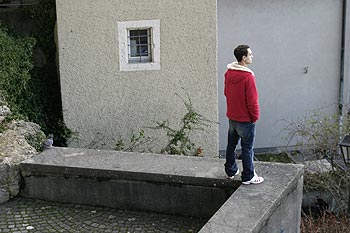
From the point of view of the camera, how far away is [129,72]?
7.82 metres

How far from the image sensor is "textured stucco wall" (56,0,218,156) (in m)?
7.68

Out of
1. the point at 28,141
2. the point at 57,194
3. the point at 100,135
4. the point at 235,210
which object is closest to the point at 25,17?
the point at 100,135

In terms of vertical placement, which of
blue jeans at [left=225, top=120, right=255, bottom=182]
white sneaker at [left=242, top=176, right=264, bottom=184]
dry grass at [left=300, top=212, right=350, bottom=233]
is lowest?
dry grass at [left=300, top=212, right=350, bottom=233]

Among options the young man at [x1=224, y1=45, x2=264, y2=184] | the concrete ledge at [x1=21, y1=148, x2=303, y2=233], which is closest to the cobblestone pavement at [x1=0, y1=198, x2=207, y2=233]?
the concrete ledge at [x1=21, y1=148, x2=303, y2=233]

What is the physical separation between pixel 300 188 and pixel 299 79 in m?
5.96

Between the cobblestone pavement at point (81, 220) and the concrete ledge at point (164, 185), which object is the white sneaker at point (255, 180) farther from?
the cobblestone pavement at point (81, 220)

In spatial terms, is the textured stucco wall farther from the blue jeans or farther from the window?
the blue jeans

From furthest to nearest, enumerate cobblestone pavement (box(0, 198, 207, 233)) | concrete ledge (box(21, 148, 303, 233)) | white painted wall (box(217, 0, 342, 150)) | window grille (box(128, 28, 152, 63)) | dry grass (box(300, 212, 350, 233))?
white painted wall (box(217, 0, 342, 150))
window grille (box(128, 28, 152, 63))
dry grass (box(300, 212, 350, 233))
cobblestone pavement (box(0, 198, 207, 233))
concrete ledge (box(21, 148, 303, 233))

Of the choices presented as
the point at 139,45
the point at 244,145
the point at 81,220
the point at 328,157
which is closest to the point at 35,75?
the point at 139,45

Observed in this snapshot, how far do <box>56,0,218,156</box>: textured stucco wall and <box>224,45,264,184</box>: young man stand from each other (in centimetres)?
276

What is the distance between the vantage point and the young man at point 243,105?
4.86 m

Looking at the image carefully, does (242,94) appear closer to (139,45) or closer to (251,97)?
(251,97)

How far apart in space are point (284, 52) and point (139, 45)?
408cm

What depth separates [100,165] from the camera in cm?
580
